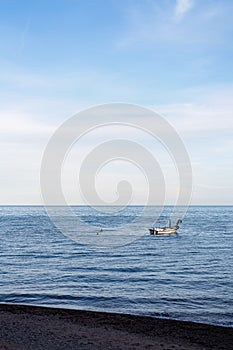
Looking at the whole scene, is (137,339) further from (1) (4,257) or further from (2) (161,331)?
(1) (4,257)

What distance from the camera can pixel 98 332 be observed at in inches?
597

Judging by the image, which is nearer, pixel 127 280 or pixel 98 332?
pixel 98 332

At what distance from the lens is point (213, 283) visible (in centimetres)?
2758

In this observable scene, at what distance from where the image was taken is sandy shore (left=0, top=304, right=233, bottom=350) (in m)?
13.4

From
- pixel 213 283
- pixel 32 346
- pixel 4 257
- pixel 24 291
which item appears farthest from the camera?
pixel 4 257

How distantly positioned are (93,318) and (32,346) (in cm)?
520

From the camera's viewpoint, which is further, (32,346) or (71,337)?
(71,337)

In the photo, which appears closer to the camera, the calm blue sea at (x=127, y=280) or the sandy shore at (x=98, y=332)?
the sandy shore at (x=98, y=332)

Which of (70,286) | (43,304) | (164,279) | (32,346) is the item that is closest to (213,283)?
(164,279)

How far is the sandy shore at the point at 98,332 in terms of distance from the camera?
1336cm

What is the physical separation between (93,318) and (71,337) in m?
3.77

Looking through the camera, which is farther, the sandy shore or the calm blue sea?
the calm blue sea

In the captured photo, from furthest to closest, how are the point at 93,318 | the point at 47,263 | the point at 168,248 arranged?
1. the point at 168,248
2. the point at 47,263
3. the point at 93,318

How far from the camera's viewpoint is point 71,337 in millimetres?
14148
